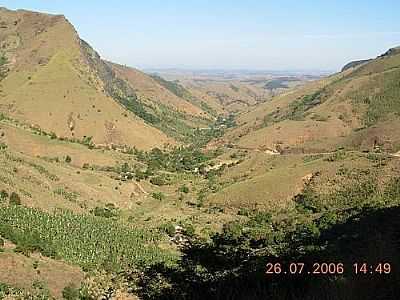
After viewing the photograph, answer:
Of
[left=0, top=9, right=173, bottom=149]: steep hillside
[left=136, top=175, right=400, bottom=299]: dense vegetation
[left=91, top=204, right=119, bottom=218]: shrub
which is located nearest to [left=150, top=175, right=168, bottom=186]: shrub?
[left=91, top=204, right=119, bottom=218]: shrub

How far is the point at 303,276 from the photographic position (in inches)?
1141

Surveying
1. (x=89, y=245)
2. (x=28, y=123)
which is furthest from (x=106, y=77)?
(x=89, y=245)

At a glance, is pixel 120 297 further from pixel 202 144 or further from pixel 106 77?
pixel 106 77

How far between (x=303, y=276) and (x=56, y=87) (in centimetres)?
10055

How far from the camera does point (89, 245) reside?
4684cm

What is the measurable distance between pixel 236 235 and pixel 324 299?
35.3 m

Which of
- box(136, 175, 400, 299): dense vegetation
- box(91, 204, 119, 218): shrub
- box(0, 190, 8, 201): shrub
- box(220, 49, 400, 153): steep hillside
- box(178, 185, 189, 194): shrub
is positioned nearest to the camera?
box(136, 175, 400, 299): dense vegetation

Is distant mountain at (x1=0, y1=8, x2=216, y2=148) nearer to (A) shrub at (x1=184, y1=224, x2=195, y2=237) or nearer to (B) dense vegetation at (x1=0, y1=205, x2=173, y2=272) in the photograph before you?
(A) shrub at (x1=184, y1=224, x2=195, y2=237)

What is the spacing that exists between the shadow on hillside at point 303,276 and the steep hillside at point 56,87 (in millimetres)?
66446

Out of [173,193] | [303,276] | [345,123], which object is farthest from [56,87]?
[303,276]

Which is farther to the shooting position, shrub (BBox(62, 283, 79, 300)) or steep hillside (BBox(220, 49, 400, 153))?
steep hillside (BBox(220, 49, 400, 153))
